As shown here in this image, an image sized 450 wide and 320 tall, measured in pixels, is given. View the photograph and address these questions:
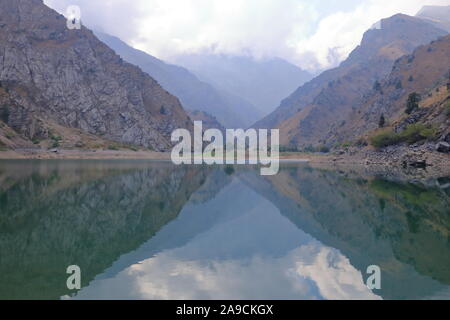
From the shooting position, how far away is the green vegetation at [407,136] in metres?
98.8

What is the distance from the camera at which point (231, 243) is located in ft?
89.6

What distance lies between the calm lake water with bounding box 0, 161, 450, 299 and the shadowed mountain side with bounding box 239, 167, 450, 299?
0.31ft

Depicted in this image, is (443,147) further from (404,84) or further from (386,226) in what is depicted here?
(404,84)

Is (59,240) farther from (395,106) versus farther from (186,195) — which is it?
(395,106)

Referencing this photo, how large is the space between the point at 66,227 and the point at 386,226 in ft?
80.1

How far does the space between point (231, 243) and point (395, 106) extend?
16696 centimetres

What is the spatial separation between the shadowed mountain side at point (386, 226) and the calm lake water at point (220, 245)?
0.09m

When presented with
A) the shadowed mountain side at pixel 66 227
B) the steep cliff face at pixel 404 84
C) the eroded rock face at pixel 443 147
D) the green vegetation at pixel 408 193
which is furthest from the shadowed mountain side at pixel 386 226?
the steep cliff face at pixel 404 84

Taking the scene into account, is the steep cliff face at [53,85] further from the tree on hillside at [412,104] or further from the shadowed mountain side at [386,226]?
the shadowed mountain side at [386,226]

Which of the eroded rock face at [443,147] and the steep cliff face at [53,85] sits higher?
the steep cliff face at [53,85]

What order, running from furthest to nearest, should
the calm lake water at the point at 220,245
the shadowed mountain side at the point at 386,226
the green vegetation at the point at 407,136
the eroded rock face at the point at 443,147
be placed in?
the green vegetation at the point at 407,136 < the eroded rock face at the point at 443,147 < the shadowed mountain side at the point at 386,226 < the calm lake water at the point at 220,245

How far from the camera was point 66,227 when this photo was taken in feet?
95.8

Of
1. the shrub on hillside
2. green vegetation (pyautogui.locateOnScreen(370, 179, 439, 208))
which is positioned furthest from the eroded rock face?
green vegetation (pyautogui.locateOnScreen(370, 179, 439, 208))

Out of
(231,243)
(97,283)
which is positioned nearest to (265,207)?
(231,243)
